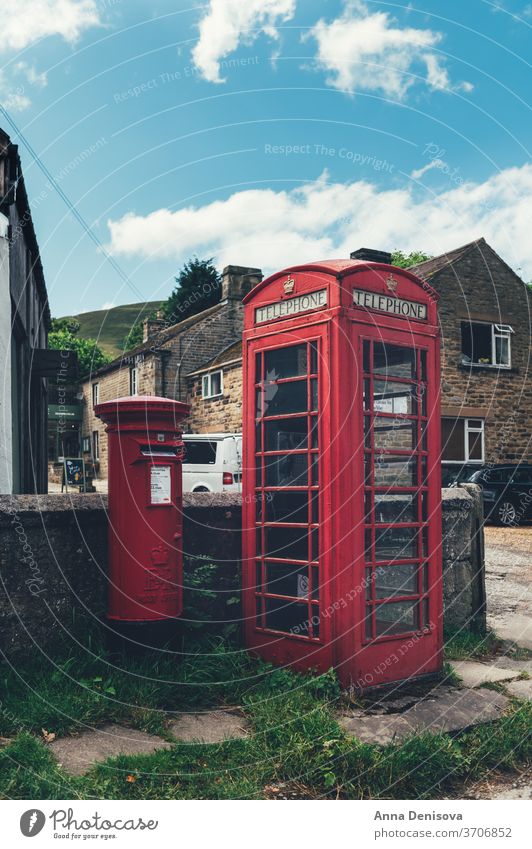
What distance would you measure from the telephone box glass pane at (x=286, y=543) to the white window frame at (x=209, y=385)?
66.7ft

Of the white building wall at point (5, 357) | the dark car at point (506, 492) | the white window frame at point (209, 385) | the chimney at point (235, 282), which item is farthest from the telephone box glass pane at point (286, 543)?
the chimney at point (235, 282)

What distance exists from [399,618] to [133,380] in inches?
1065

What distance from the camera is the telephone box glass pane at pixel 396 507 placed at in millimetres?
5043

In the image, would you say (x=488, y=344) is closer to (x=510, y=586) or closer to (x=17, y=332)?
(x=510, y=586)

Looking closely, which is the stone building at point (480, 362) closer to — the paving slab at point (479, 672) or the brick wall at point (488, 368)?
the brick wall at point (488, 368)

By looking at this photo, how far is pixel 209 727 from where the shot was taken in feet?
13.9

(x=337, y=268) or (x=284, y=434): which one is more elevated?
(x=337, y=268)

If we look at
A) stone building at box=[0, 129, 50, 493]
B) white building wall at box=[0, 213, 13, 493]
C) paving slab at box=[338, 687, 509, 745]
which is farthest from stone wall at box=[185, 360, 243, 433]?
paving slab at box=[338, 687, 509, 745]

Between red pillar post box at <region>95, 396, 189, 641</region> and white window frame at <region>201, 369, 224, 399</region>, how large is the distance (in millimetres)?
20540

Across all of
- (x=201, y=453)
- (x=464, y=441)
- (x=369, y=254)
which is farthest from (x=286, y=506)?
(x=464, y=441)

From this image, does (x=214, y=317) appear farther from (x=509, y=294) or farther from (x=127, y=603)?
(x=127, y=603)

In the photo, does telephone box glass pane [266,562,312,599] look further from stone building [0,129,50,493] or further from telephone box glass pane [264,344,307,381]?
stone building [0,129,50,493]

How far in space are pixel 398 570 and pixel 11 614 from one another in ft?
8.39

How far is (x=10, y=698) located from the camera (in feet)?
14.1
